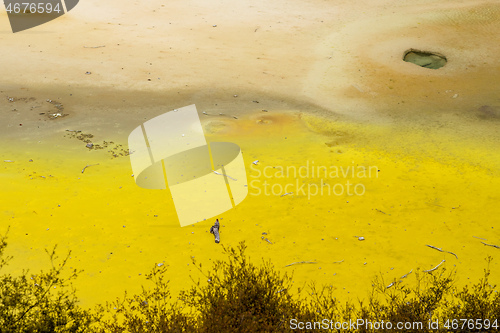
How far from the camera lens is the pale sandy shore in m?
6.34

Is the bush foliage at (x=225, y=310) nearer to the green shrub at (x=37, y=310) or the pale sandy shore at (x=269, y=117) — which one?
the green shrub at (x=37, y=310)

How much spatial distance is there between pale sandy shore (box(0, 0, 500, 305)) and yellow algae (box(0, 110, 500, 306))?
25 millimetres

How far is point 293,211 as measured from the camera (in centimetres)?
693

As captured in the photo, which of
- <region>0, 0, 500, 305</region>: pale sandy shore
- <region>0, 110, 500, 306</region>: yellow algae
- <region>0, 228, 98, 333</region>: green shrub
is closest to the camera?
<region>0, 228, 98, 333</region>: green shrub

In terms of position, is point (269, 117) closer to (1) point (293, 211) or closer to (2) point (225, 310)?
(1) point (293, 211)

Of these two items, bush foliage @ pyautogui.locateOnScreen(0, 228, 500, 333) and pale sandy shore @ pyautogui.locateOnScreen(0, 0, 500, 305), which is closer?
bush foliage @ pyautogui.locateOnScreen(0, 228, 500, 333)

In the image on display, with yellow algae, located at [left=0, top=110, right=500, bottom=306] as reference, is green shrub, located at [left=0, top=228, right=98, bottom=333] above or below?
above

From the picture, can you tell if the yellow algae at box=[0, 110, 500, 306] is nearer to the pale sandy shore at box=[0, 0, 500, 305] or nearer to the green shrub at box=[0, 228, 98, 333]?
the pale sandy shore at box=[0, 0, 500, 305]

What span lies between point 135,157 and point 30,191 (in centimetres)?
163

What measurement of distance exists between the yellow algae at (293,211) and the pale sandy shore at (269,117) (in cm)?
3

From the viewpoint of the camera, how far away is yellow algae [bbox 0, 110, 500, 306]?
6.02 m

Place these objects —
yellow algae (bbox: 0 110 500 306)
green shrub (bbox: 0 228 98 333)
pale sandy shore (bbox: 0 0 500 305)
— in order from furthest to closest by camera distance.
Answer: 1. pale sandy shore (bbox: 0 0 500 305)
2. yellow algae (bbox: 0 110 500 306)
3. green shrub (bbox: 0 228 98 333)

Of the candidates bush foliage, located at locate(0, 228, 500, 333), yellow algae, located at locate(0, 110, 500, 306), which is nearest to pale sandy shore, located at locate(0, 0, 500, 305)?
yellow algae, located at locate(0, 110, 500, 306)

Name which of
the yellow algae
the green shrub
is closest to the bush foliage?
the green shrub
